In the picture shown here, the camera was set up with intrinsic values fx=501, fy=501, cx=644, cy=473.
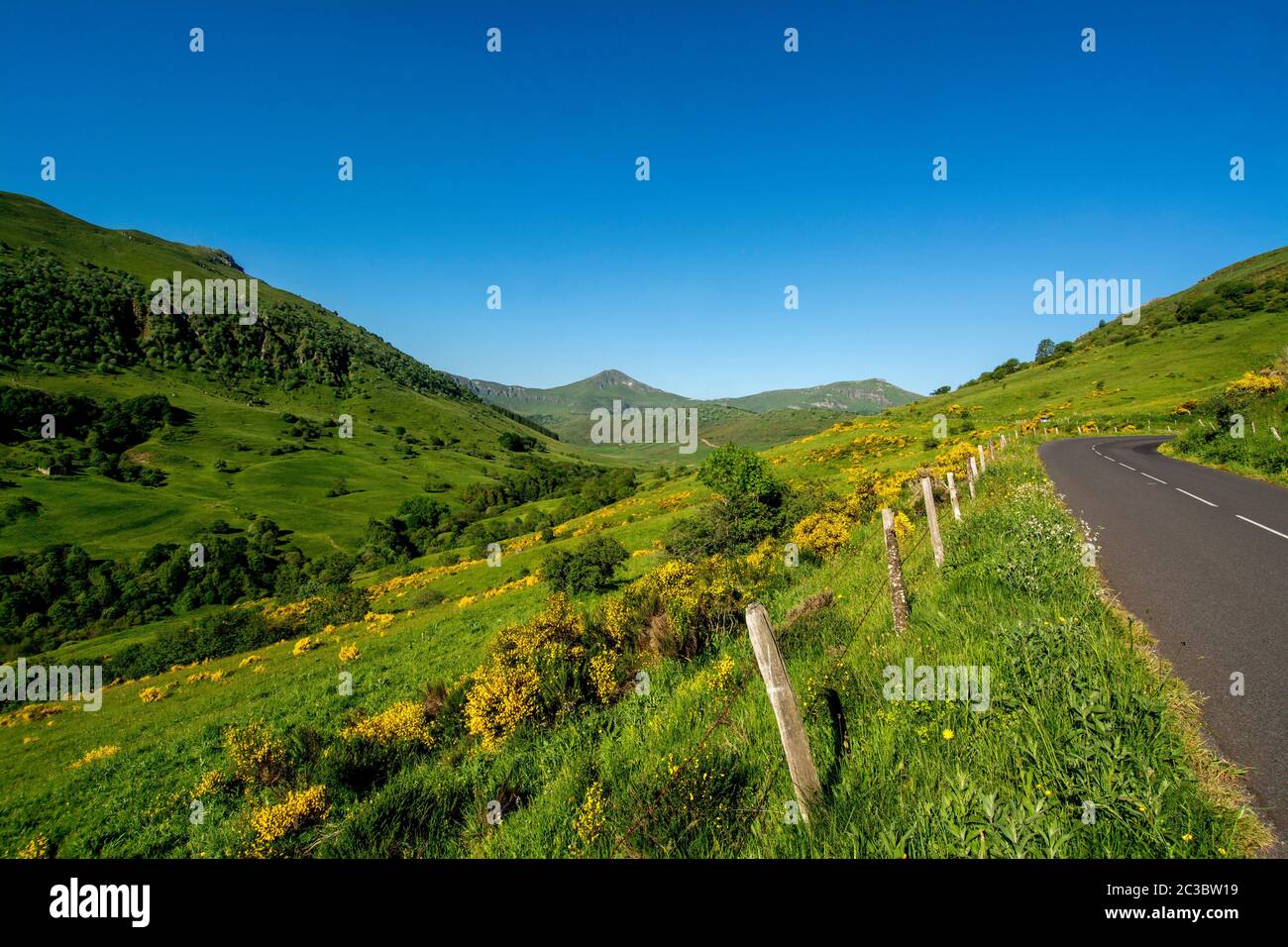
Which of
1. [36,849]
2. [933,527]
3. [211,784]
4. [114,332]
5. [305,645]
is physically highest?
[114,332]

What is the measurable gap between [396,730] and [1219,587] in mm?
16026

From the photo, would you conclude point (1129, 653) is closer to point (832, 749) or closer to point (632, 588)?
point (832, 749)

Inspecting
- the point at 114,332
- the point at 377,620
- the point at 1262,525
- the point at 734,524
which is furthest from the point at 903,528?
the point at 114,332

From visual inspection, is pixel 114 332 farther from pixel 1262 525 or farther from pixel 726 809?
pixel 1262 525

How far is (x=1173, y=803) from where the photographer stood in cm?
364

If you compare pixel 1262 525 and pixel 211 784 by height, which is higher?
pixel 1262 525

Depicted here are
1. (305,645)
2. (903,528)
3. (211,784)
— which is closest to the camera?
(211,784)

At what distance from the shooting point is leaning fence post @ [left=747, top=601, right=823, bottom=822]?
14.1 ft

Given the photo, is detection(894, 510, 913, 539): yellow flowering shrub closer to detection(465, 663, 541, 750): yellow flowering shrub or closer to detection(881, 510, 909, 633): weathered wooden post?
detection(881, 510, 909, 633): weathered wooden post

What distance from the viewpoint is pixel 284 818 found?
7883 millimetres

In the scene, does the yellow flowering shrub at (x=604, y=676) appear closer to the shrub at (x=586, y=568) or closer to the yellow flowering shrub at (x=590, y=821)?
the yellow flowering shrub at (x=590, y=821)

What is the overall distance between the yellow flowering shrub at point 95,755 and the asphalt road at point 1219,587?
3032cm

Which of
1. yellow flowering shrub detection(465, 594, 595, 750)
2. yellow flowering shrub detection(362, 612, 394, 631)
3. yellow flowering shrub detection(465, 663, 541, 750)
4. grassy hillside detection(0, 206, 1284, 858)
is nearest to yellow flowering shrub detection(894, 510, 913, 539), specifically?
grassy hillside detection(0, 206, 1284, 858)
